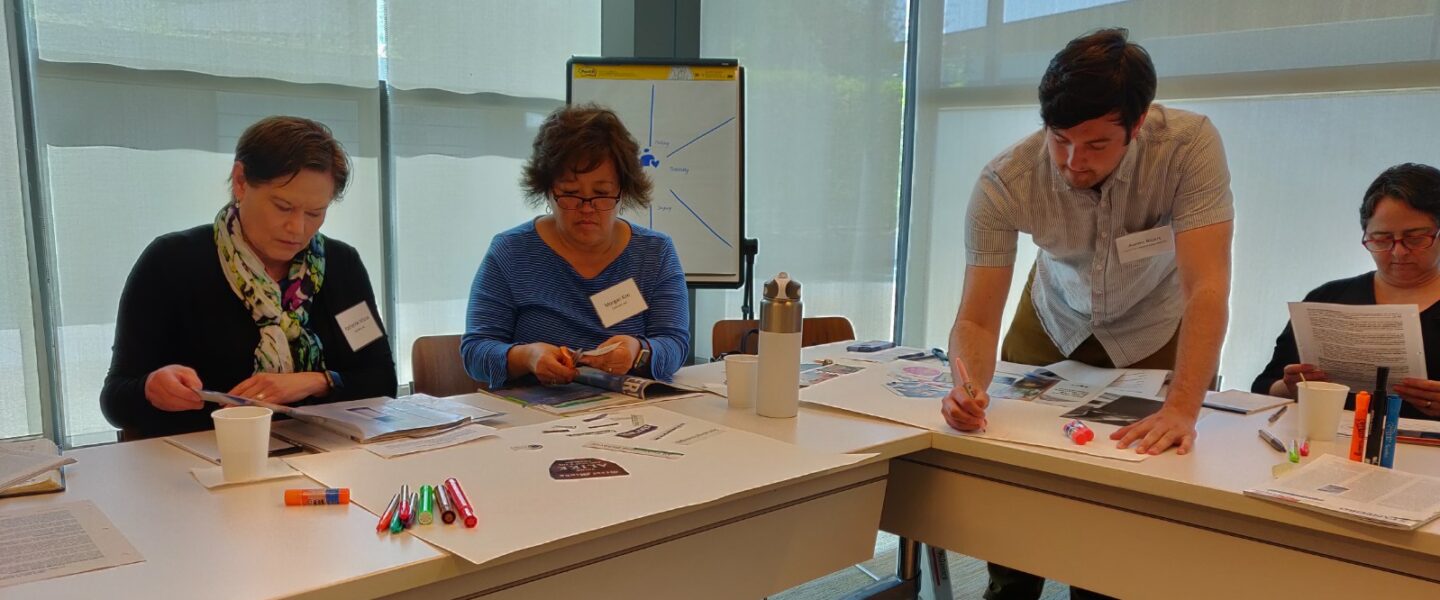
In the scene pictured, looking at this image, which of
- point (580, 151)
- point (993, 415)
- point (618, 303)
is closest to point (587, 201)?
point (580, 151)

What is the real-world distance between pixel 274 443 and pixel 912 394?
45.2 inches

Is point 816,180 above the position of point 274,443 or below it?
above

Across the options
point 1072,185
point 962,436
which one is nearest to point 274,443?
point 962,436

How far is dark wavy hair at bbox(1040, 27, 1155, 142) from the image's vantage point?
150cm

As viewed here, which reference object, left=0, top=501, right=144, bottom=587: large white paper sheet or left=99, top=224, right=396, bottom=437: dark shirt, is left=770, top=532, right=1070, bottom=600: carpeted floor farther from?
left=0, top=501, right=144, bottom=587: large white paper sheet

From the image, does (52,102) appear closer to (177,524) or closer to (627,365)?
(627,365)

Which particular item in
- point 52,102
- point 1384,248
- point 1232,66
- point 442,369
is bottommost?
point 442,369

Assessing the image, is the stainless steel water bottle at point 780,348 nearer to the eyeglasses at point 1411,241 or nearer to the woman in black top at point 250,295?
the woman in black top at point 250,295

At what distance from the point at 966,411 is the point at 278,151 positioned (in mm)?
1279

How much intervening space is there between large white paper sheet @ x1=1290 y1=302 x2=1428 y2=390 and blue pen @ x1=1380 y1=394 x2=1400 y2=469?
0.56 m

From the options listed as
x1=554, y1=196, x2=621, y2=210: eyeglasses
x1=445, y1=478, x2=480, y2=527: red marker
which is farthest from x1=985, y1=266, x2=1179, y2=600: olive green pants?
x1=445, y1=478, x2=480, y2=527: red marker

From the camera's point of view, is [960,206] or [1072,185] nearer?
[1072,185]

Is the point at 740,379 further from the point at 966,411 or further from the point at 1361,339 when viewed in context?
the point at 1361,339

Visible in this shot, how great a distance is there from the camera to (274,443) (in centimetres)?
136
